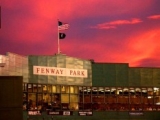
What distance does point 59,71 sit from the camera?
1971 inches

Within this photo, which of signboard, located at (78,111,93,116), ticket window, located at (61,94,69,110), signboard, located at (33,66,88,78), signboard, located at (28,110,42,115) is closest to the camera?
signboard, located at (28,110,42,115)

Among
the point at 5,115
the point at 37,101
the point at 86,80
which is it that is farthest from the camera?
the point at 86,80

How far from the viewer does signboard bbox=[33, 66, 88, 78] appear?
159ft

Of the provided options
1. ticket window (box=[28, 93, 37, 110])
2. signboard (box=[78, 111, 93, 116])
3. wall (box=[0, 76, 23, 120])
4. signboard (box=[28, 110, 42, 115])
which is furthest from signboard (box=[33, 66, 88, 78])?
wall (box=[0, 76, 23, 120])

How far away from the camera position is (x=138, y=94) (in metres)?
55.4

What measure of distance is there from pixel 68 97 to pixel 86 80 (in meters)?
3.52

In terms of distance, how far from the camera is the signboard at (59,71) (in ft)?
159

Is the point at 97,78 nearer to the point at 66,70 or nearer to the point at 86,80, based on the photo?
the point at 86,80

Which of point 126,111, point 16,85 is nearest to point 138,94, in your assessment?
point 126,111

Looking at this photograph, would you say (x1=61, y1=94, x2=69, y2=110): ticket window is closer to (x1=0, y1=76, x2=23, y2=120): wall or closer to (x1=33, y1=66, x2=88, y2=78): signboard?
(x1=33, y1=66, x2=88, y2=78): signboard

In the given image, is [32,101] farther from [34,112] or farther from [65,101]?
[65,101]

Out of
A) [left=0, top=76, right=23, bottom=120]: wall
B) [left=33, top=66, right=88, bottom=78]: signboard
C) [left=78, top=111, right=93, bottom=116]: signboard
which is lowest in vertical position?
[left=78, top=111, right=93, bottom=116]: signboard

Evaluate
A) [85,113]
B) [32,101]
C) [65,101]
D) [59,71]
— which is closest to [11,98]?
[32,101]

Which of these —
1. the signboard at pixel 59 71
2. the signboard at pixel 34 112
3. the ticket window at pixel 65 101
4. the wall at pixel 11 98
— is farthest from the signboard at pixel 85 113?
the wall at pixel 11 98
